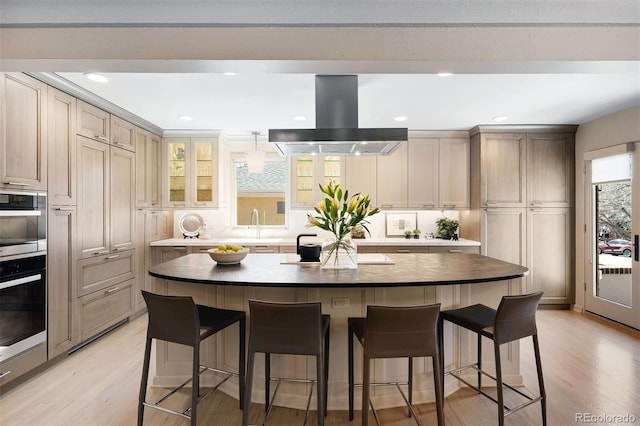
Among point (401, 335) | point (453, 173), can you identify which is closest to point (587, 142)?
point (453, 173)

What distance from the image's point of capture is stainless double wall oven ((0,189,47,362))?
95.2 inches

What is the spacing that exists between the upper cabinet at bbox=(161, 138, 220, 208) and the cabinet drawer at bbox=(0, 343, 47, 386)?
243cm

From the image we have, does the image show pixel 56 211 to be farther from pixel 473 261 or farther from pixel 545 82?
pixel 545 82

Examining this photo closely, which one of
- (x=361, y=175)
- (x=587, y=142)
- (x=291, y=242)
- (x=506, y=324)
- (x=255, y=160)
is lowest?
(x=506, y=324)

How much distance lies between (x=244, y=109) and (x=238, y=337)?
99.0 inches

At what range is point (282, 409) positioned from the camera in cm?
229

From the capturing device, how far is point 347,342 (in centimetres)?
231

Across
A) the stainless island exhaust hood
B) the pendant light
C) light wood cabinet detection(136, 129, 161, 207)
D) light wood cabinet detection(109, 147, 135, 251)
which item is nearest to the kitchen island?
the stainless island exhaust hood

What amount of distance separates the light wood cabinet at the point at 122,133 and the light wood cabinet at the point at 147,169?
106 millimetres

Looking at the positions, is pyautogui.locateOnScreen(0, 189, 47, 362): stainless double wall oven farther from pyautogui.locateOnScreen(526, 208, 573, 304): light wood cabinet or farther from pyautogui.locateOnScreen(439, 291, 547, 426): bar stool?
pyautogui.locateOnScreen(526, 208, 573, 304): light wood cabinet

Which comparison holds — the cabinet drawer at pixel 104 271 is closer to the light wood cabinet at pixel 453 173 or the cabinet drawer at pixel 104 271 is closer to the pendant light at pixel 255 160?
the pendant light at pixel 255 160

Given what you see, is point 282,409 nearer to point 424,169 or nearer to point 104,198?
point 104,198

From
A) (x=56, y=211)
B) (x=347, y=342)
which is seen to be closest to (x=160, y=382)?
(x=347, y=342)

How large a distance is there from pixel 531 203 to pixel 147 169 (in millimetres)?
5166
